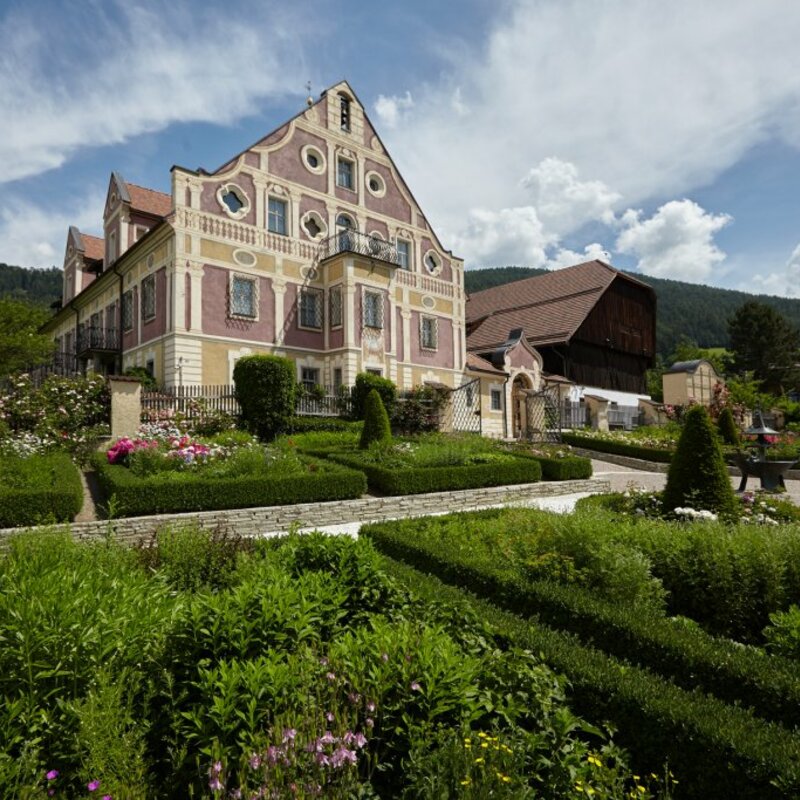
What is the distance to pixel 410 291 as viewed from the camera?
83.2 feet

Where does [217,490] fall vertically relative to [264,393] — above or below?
below

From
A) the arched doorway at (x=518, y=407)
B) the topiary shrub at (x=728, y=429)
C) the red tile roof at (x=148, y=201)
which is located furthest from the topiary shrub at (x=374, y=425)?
the red tile roof at (x=148, y=201)

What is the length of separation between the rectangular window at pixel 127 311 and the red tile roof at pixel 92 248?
1026 centimetres

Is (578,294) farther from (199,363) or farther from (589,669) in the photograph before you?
(589,669)

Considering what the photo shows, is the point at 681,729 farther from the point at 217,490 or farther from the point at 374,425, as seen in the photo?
the point at 374,425

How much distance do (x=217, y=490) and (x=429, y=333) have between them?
60.5 ft

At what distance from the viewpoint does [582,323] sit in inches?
1353

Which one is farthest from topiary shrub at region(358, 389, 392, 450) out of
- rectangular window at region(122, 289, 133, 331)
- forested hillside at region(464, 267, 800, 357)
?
forested hillside at region(464, 267, 800, 357)

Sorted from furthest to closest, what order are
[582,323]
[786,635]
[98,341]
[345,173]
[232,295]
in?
[582,323]
[98,341]
[345,173]
[232,295]
[786,635]

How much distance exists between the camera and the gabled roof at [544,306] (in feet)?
115

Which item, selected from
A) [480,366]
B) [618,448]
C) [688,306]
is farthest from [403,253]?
[688,306]

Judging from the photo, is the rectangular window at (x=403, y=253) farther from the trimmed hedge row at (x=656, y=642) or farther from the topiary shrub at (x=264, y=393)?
the trimmed hedge row at (x=656, y=642)

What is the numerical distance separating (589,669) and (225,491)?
23.5ft

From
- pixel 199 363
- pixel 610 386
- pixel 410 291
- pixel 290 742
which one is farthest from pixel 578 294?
pixel 290 742
